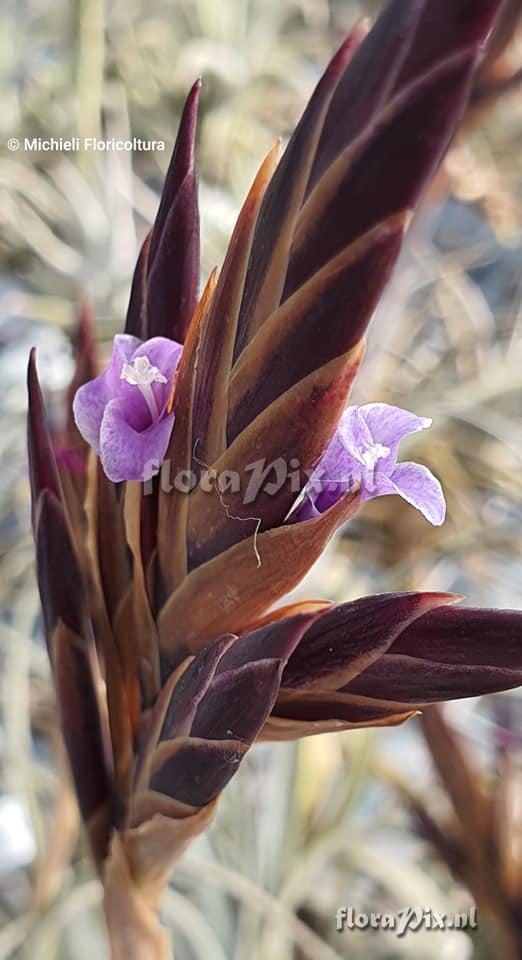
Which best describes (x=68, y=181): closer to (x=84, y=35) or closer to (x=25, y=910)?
(x=84, y=35)

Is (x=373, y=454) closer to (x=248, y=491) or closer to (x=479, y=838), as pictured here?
(x=248, y=491)

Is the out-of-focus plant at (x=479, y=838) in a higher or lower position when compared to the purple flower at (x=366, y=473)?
lower

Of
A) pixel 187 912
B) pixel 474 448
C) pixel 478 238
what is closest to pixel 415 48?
pixel 187 912

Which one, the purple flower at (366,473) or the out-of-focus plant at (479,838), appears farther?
the out-of-focus plant at (479,838)

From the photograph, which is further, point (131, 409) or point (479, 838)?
point (479, 838)

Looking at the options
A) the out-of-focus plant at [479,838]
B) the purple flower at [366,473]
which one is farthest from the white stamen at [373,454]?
the out-of-focus plant at [479,838]

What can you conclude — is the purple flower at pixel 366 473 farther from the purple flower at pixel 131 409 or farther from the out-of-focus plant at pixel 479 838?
the out-of-focus plant at pixel 479 838

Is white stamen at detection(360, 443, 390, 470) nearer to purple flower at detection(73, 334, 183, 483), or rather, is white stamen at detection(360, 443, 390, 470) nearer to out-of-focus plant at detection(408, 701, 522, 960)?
purple flower at detection(73, 334, 183, 483)

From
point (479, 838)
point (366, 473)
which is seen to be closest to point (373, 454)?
point (366, 473)
